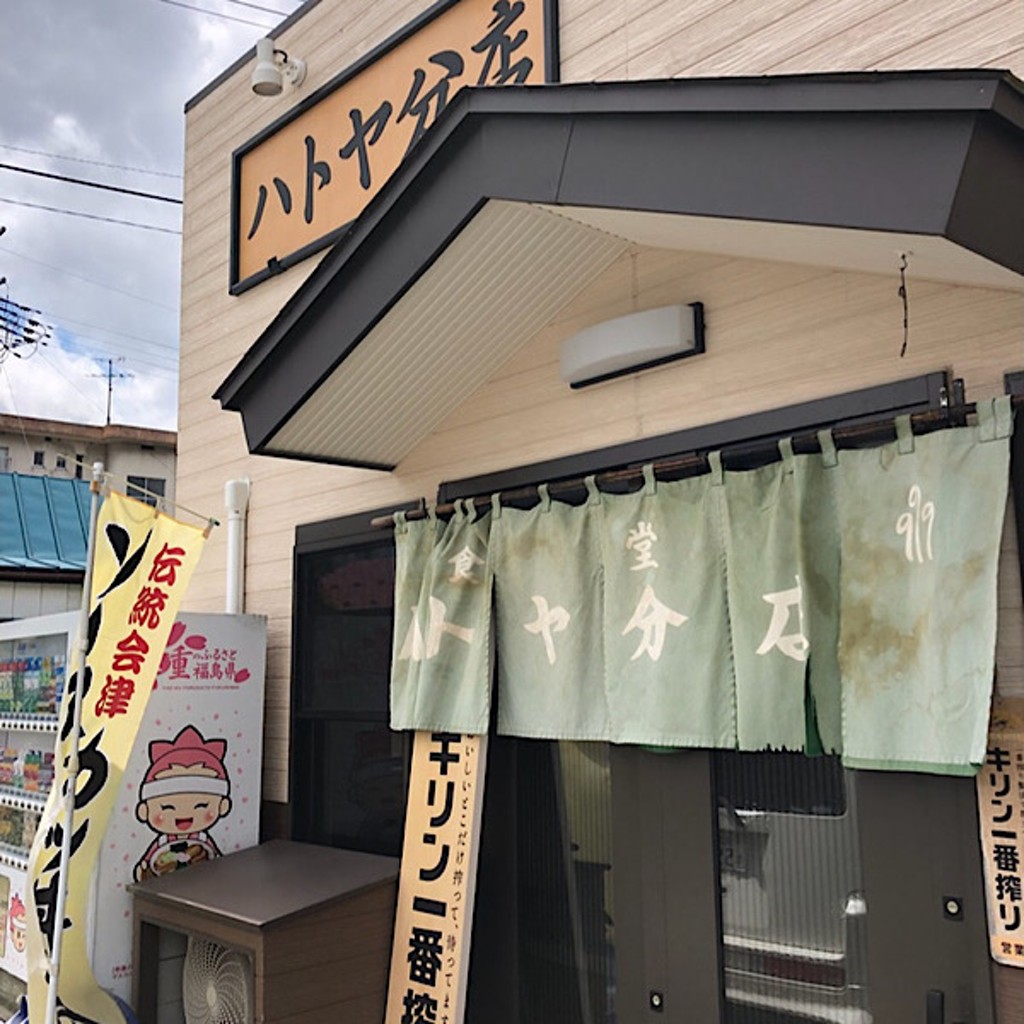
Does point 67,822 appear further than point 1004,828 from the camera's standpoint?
Yes

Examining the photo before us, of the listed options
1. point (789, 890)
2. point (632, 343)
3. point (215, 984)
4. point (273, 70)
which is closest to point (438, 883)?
point (215, 984)

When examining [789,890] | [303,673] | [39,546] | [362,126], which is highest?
[362,126]

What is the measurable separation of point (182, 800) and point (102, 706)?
2.97 ft

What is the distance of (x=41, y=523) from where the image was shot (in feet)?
49.5

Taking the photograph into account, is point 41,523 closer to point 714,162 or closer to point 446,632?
point 446,632

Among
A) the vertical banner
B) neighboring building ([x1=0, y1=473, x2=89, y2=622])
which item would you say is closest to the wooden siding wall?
the vertical banner

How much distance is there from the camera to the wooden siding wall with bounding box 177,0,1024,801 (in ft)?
10.8

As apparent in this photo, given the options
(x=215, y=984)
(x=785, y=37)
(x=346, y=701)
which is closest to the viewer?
(x=785, y=37)

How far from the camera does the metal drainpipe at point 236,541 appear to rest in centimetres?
623

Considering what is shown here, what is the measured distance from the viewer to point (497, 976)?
450cm

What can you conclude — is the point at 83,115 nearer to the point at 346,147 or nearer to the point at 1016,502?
the point at 346,147

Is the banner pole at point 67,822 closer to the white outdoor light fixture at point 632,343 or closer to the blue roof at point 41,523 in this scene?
the white outdoor light fixture at point 632,343

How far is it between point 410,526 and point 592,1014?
85.7 inches

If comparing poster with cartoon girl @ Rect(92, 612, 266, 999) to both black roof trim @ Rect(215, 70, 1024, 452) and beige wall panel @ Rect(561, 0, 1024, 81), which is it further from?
beige wall panel @ Rect(561, 0, 1024, 81)
